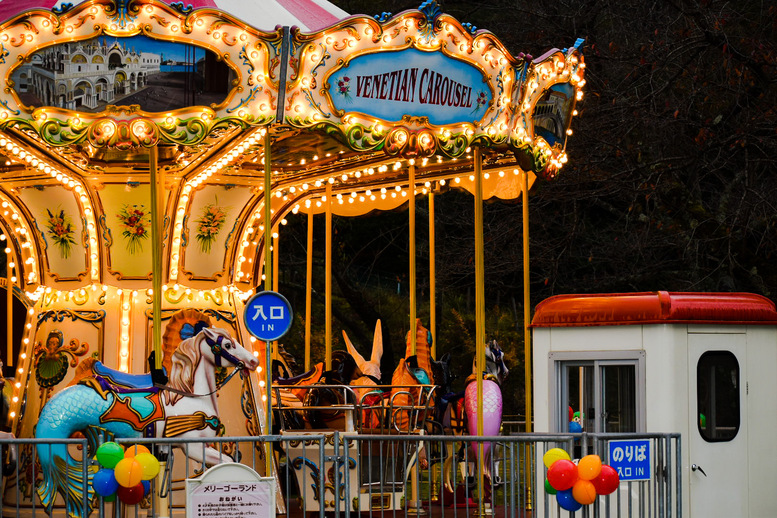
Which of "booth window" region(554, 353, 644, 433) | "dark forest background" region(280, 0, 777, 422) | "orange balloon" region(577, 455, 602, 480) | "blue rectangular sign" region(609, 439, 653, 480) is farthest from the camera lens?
"dark forest background" region(280, 0, 777, 422)

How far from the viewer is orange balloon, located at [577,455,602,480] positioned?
848cm

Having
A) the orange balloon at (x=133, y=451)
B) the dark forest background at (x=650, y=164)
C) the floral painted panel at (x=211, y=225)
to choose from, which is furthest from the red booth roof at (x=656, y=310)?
the dark forest background at (x=650, y=164)

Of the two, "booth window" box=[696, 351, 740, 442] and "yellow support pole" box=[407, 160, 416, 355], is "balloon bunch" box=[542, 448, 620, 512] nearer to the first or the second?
"booth window" box=[696, 351, 740, 442]

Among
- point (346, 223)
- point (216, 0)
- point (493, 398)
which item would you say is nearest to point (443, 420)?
point (493, 398)

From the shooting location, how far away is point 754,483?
34.0 feet

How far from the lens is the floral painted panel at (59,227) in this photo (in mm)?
12117

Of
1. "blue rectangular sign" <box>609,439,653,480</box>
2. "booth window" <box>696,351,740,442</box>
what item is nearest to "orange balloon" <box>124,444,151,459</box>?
"blue rectangular sign" <box>609,439,653,480</box>

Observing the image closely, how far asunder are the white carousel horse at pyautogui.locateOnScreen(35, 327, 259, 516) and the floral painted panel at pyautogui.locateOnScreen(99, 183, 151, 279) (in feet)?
5.34

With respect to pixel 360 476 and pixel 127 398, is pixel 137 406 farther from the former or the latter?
pixel 360 476

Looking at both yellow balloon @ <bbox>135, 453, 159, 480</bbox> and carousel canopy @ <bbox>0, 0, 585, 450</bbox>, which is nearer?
yellow balloon @ <bbox>135, 453, 159, 480</bbox>

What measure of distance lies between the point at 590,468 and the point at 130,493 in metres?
3.10

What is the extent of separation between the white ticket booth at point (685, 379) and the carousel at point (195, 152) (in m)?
0.93

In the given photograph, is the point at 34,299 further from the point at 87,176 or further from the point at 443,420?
the point at 443,420

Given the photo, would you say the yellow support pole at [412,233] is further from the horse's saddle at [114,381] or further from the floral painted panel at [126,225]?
the horse's saddle at [114,381]
